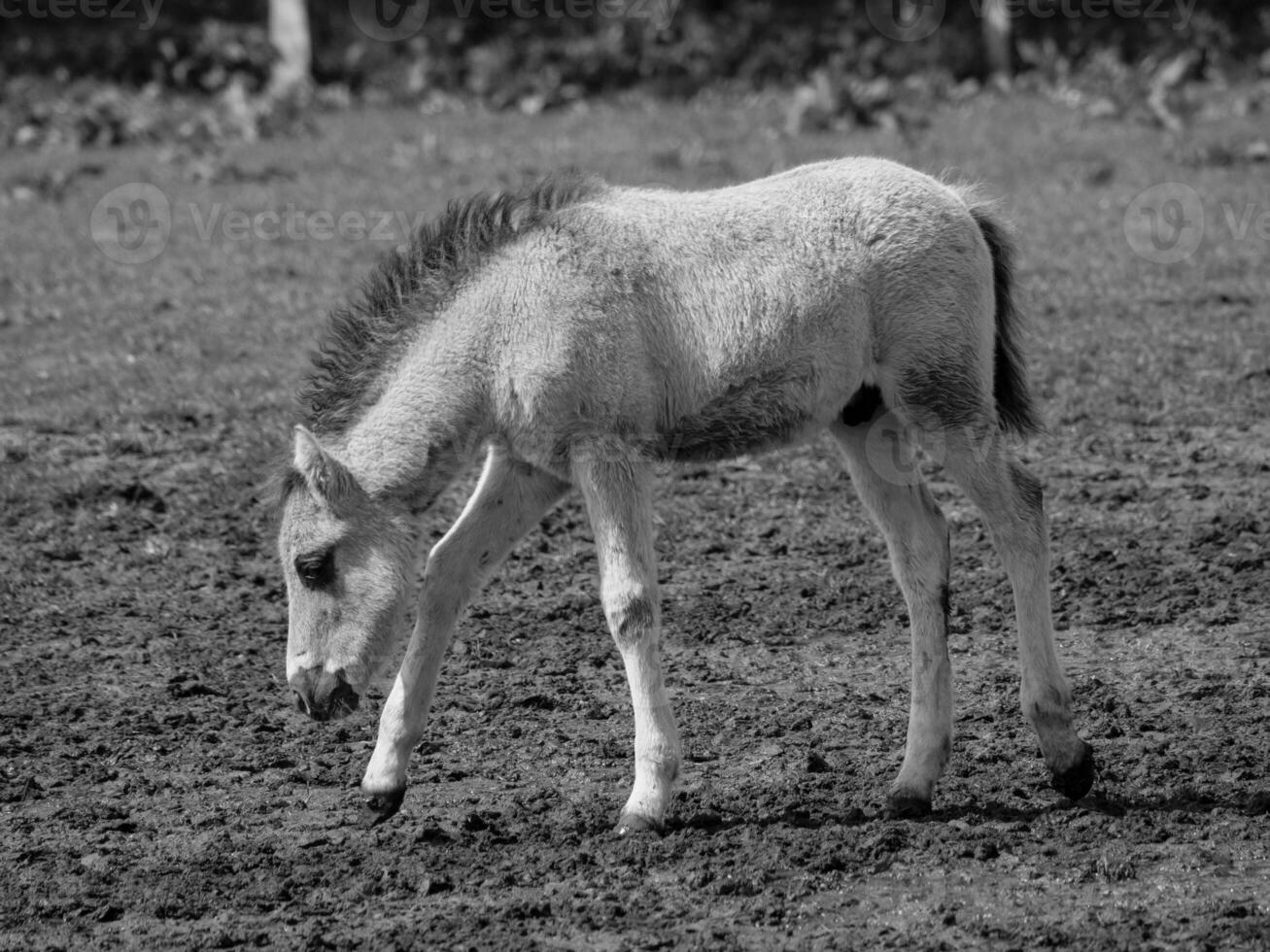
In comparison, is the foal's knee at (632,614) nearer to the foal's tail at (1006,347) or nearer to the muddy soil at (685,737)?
the muddy soil at (685,737)

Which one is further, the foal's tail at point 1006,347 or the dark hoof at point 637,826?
the foal's tail at point 1006,347

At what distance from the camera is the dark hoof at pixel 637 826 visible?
5.09 m

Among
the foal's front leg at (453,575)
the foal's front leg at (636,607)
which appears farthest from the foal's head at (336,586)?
the foal's front leg at (636,607)

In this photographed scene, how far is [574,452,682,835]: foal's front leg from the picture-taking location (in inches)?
202

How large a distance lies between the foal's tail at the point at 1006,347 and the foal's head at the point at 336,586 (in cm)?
210

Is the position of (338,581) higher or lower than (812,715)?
higher

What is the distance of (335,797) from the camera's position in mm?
5609

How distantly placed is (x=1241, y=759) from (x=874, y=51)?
60.9ft

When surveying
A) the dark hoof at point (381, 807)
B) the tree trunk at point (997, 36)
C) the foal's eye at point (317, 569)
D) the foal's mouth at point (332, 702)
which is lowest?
the tree trunk at point (997, 36)

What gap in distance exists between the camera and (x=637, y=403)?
205 inches

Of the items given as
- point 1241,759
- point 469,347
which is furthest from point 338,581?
point 1241,759

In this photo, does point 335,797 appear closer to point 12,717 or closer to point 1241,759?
point 12,717

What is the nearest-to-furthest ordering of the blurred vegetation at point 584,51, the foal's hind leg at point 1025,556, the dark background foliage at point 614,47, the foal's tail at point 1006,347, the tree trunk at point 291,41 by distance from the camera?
the foal's hind leg at point 1025,556
the foal's tail at point 1006,347
the blurred vegetation at point 584,51
the dark background foliage at point 614,47
the tree trunk at point 291,41

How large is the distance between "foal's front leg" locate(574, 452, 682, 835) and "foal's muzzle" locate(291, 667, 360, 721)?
2.79 feet
